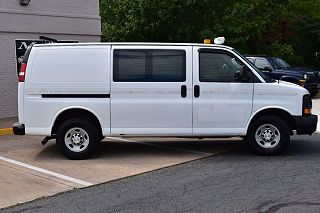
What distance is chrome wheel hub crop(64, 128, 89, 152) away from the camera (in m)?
8.33

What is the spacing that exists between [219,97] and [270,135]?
1141 mm

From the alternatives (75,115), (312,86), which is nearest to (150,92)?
(75,115)

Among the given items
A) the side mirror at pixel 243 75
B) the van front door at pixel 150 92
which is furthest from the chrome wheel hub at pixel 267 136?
the van front door at pixel 150 92

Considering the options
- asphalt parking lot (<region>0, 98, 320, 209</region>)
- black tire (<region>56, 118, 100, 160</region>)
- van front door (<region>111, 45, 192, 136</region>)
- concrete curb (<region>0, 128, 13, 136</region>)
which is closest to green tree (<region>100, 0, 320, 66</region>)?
concrete curb (<region>0, 128, 13, 136</region>)

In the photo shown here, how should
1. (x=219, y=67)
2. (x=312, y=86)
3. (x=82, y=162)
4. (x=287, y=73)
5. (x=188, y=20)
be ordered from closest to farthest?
(x=82, y=162) → (x=219, y=67) → (x=287, y=73) → (x=312, y=86) → (x=188, y=20)

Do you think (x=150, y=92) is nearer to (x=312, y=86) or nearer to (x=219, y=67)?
(x=219, y=67)

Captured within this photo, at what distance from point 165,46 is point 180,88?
0.80 metres

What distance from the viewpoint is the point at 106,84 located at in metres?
8.23

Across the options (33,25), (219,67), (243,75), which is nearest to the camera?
(243,75)

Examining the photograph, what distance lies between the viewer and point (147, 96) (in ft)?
27.1

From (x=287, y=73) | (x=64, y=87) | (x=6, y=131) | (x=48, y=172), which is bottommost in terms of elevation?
(x=48, y=172)

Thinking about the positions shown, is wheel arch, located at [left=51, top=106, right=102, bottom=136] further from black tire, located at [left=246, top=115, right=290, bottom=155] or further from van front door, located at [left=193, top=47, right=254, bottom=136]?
black tire, located at [left=246, top=115, right=290, bottom=155]

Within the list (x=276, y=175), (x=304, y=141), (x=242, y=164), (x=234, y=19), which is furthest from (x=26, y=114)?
(x=234, y=19)

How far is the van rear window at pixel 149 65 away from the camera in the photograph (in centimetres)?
829
